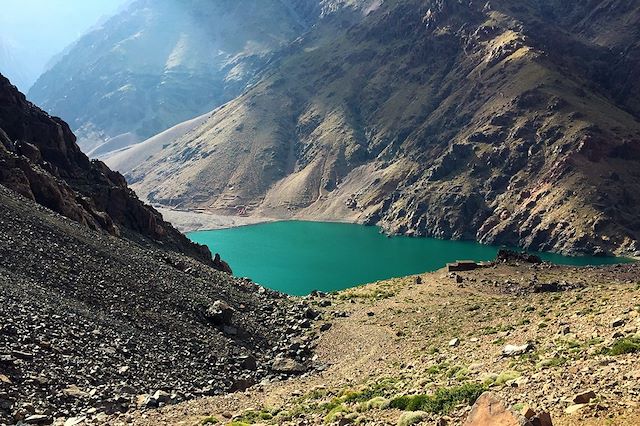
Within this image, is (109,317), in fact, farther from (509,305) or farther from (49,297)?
(509,305)

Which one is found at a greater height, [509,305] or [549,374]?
[549,374]

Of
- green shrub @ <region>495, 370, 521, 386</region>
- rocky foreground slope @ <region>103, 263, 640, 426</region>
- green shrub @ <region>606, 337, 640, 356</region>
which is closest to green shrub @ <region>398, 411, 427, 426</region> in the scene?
rocky foreground slope @ <region>103, 263, 640, 426</region>

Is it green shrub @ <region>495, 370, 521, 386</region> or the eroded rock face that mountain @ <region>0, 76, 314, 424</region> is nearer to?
green shrub @ <region>495, 370, 521, 386</region>

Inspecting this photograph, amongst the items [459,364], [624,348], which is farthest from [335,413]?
[624,348]

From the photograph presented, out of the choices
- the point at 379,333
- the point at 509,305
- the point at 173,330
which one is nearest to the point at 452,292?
the point at 509,305

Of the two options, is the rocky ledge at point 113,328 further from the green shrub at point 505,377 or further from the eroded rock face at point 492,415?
the eroded rock face at point 492,415

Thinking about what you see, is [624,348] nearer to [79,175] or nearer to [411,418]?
[411,418]

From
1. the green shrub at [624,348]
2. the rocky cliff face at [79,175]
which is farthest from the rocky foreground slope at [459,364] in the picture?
the rocky cliff face at [79,175]
